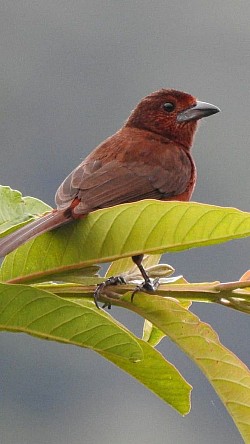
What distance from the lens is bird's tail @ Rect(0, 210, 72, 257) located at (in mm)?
2047

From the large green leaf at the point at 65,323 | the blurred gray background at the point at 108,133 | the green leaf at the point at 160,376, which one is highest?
the large green leaf at the point at 65,323

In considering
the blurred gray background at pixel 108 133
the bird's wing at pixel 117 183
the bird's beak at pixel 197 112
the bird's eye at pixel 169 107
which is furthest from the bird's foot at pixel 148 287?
the blurred gray background at pixel 108 133

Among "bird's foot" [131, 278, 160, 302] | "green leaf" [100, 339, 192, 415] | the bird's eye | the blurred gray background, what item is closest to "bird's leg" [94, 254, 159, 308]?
"bird's foot" [131, 278, 160, 302]

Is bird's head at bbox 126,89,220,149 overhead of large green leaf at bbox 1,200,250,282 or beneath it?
beneath

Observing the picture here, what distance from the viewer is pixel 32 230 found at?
2.30 m

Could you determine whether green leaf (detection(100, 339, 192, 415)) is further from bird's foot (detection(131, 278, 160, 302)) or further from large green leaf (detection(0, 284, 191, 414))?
bird's foot (detection(131, 278, 160, 302))

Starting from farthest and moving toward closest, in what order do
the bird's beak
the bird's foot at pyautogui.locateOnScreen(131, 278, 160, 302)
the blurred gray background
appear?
A: the blurred gray background
the bird's beak
the bird's foot at pyautogui.locateOnScreen(131, 278, 160, 302)

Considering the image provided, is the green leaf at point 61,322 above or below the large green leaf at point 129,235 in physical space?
below

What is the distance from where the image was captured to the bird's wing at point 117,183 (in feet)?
9.39

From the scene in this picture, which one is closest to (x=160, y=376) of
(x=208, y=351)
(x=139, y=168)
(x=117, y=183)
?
(x=208, y=351)

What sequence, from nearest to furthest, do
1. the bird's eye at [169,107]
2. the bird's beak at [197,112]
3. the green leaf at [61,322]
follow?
the green leaf at [61,322] < the bird's beak at [197,112] < the bird's eye at [169,107]

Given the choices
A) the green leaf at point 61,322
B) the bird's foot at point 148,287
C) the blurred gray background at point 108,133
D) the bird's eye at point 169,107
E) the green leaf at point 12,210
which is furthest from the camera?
the blurred gray background at point 108,133

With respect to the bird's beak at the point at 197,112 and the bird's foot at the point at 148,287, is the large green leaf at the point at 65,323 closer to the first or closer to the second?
the bird's foot at the point at 148,287

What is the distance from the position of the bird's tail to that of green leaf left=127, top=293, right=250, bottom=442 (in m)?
0.27
